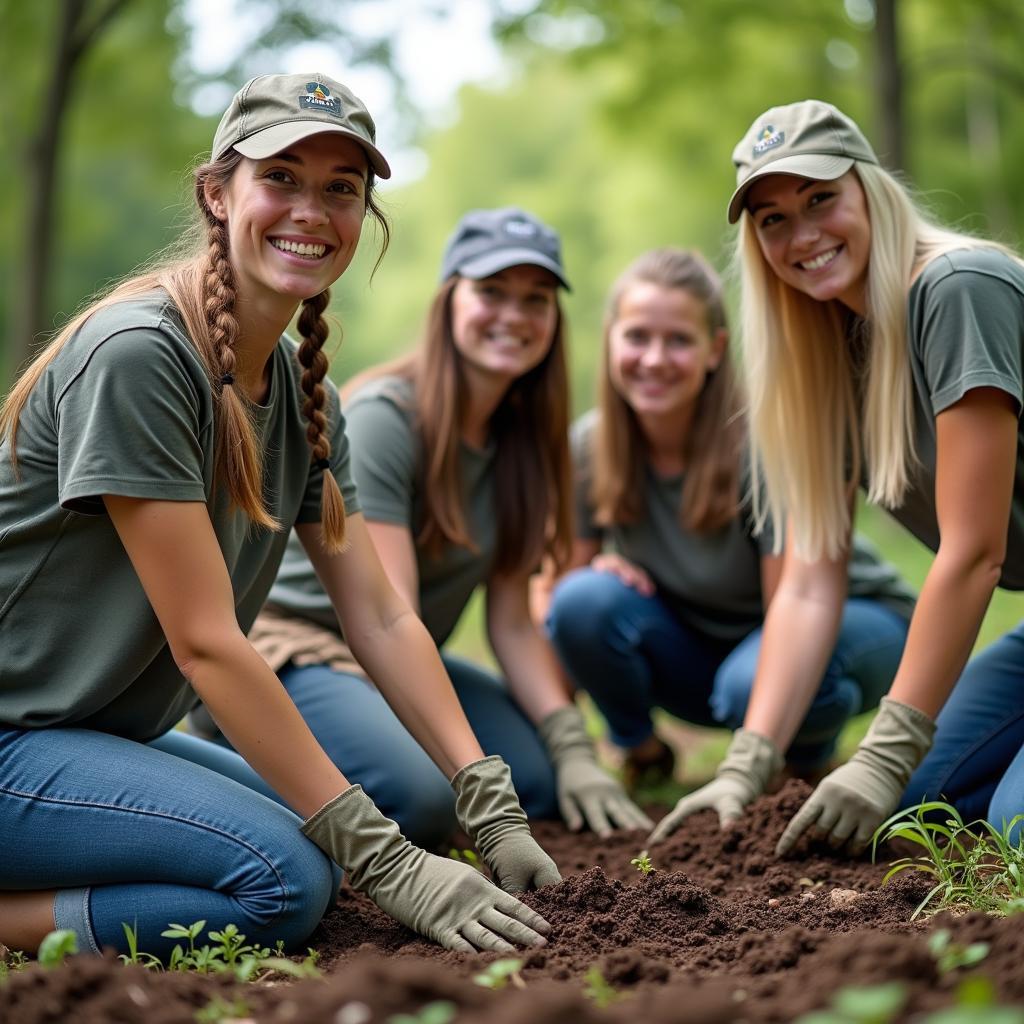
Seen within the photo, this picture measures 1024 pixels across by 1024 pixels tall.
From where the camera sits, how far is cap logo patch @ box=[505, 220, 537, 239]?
3.60 metres

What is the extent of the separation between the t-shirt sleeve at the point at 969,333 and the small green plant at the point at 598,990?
1.47m

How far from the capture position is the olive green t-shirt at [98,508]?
85.5 inches

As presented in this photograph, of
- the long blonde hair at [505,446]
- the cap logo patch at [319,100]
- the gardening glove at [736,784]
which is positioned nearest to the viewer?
the cap logo patch at [319,100]

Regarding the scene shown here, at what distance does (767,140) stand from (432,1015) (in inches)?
87.9

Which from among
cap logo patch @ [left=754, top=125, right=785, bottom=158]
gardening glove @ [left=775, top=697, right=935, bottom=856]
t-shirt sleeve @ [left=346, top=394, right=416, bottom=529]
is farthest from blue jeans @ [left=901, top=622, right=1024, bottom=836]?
t-shirt sleeve @ [left=346, top=394, right=416, bottom=529]

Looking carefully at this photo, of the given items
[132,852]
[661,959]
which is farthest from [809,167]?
[132,852]

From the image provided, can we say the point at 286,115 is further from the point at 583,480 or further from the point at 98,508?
the point at 583,480

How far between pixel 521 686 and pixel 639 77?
730 centimetres

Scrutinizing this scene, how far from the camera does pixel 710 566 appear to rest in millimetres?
3861

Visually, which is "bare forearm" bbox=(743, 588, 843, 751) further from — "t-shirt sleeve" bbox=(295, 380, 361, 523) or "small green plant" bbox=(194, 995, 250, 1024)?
"small green plant" bbox=(194, 995, 250, 1024)

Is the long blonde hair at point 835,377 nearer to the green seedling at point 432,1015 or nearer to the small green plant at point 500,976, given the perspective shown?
the small green plant at point 500,976

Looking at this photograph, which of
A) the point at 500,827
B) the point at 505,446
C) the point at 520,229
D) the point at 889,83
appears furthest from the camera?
the point at 889,83

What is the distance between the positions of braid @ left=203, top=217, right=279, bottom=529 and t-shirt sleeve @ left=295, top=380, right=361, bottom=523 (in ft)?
1.06

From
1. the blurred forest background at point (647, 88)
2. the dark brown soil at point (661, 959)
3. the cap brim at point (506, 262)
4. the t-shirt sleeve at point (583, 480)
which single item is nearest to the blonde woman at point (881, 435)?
the dark brown soil at point (661, 959)
